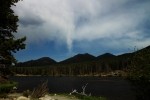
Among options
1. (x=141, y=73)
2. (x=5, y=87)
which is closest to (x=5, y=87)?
(x=5, y=87)

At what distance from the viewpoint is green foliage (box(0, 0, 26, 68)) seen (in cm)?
4584

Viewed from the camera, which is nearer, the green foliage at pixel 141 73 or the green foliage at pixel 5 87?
the green foliage at pixel 141 73

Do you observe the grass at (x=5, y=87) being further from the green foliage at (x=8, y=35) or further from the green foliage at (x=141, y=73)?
the green foliage at (x=141, y=73)

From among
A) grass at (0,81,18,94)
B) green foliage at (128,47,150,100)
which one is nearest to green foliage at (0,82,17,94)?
grass at (0,81,18,94)

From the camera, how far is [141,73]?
35.2 m

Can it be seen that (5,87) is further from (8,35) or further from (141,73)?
(141,73)

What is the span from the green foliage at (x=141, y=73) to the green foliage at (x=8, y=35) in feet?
57.6

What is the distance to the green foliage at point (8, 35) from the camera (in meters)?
45.8

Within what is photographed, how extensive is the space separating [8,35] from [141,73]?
2234 cm

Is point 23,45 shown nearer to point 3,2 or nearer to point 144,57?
point 3,2

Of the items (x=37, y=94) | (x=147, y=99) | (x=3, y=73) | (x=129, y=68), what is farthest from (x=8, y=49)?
(x=147, y=99)

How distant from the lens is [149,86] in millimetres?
34375

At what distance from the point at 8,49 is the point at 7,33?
10.1 feet

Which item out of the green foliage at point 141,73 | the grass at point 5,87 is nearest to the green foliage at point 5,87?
the grass at point 5,87
